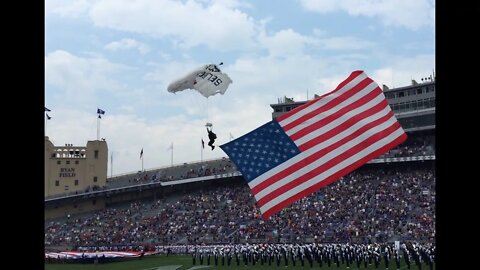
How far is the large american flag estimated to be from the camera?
8.52 m

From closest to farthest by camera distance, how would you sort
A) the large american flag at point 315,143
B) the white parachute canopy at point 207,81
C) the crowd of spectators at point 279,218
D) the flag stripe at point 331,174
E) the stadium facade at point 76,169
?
the flag stripe at point 331,174
the large american flag at point 315,143
the white parachute canopy at point 207,81
the crowd of spectators at point 279,218
the stadium facade at point 76,169

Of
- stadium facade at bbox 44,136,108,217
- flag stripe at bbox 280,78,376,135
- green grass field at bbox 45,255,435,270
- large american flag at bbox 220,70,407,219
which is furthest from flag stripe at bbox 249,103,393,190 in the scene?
stadium facade at bbox 44,136,108,217

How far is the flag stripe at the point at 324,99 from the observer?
8734mm

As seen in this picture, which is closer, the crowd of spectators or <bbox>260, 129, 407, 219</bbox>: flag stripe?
<bbox>260, 129, 407, 219</bbox>: flag stripe

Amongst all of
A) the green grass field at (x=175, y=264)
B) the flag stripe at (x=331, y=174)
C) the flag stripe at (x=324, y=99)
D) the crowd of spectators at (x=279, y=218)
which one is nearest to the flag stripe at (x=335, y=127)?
the flag stripe at (x=324, y=99)

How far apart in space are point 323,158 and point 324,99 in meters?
0.82

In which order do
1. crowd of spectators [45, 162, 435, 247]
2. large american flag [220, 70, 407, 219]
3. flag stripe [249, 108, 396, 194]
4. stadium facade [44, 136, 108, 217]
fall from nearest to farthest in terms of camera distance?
large american flag [220, 70, 407, 219], flag stripe [249, 108, 396, 194], crowd of spectators [45, 162, 435, 247], stadium facade [44, 136, 108, 217]

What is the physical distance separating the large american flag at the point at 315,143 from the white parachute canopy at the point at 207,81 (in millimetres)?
3830

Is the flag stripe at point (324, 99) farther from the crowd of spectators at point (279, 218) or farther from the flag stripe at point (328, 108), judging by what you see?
the crowd of spectators at point (279, 218)

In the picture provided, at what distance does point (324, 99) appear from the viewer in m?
8.76

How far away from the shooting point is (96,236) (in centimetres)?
4878

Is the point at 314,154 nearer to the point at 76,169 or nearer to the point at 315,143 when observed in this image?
the point at 315,143

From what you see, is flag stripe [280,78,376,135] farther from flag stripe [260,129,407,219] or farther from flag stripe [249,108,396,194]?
flag stripe [260,129,407,219]
